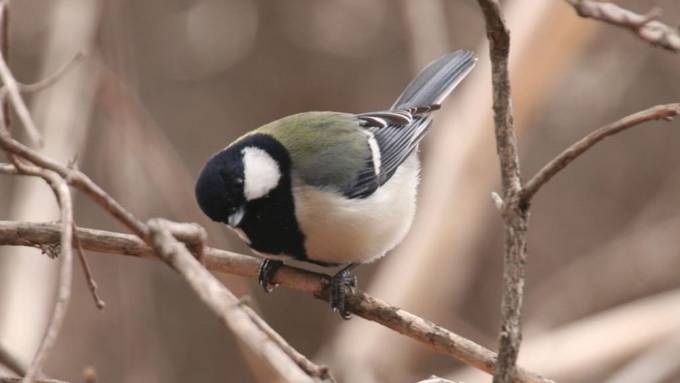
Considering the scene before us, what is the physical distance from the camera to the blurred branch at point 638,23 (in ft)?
3.86

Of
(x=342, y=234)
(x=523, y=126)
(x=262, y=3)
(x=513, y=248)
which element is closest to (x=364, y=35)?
(x=262, y=3)

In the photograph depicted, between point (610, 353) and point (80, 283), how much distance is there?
9.28 ft

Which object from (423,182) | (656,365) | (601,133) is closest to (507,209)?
(601,133)

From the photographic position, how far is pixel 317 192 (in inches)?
90.4

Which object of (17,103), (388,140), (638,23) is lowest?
(17,103)

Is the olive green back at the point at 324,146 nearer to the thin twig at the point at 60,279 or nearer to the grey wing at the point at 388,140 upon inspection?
the grey wing at the point at 388,140

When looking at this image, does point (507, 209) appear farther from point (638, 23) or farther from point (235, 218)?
point (235, 218)

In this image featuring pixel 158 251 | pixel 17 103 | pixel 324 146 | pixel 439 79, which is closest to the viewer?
pixel 158 251

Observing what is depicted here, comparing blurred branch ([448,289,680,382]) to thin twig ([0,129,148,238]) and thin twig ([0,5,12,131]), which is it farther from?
thin twig ([0,129,148,238])

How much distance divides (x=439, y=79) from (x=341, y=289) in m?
1.06

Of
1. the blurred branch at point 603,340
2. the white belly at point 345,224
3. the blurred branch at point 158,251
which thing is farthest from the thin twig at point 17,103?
the blurred branch at point 603,340

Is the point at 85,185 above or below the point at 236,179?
below

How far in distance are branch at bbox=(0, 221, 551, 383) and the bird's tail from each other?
1176 mm

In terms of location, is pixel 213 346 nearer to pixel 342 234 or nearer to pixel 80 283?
pixel 80 283
